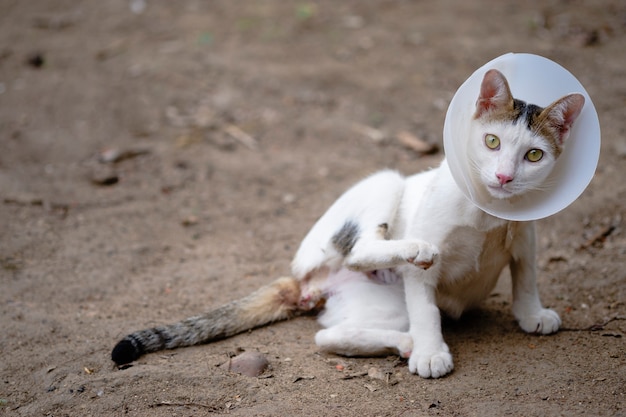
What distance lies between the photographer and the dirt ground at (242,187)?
10.1 ft

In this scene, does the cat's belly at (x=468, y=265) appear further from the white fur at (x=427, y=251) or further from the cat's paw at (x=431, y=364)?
the cat's paw at (x=431, y=364)

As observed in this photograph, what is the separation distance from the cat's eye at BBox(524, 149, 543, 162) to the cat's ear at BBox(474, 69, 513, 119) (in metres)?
0.22

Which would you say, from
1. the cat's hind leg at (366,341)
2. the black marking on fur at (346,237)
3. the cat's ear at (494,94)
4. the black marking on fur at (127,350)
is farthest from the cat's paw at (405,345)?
the black marking on fur at (127,350)

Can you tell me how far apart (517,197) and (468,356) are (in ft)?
2.85

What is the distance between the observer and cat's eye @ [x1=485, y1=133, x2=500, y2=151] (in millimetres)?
2975

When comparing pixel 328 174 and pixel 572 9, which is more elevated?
pixel 572 9

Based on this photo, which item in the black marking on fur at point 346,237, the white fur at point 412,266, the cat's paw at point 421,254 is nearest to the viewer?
the cat's paw at point 421,254

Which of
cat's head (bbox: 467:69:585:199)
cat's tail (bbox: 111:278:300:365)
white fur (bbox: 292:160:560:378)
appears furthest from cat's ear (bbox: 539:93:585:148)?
cat's tail (bbox: 111:278:300:365)

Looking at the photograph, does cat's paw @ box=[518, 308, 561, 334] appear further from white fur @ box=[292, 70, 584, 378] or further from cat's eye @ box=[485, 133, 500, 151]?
cat's eye @ box=[485, 133, 500, 151]

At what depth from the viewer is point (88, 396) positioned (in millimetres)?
3010

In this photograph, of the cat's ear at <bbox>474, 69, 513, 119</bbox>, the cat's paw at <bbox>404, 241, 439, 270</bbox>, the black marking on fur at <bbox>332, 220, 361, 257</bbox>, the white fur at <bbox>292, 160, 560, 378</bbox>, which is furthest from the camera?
the black marking on fur at <bbox>332, 220, 361, 257</bbox>

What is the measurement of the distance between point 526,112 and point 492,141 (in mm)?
202

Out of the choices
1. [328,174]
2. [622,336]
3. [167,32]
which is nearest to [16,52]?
[167,32]

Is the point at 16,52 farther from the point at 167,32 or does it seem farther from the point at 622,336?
the point at 622,336
